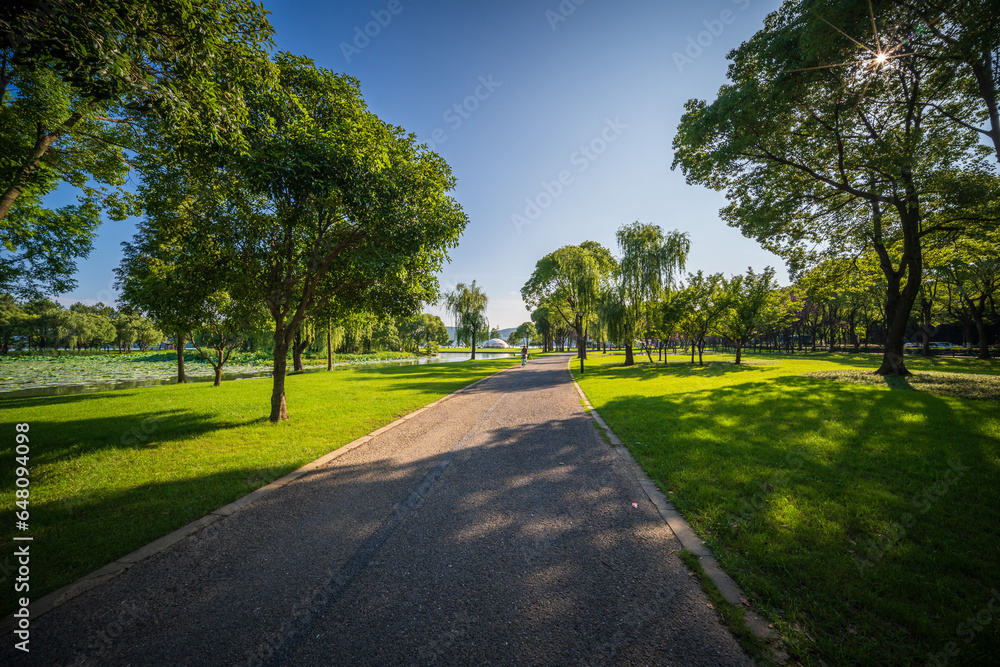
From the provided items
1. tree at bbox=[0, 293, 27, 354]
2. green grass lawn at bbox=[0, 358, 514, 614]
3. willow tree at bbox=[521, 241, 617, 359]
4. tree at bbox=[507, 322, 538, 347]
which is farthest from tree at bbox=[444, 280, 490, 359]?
tree at bbox=[0, 293, 27, 354]

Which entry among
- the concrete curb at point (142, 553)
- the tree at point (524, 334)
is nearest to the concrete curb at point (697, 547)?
the concrete curb at point (142, 553)

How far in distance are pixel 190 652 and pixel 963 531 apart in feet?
24.4

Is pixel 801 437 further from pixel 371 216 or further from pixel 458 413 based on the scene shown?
pixel 371 216

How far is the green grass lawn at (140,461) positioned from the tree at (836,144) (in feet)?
54.6

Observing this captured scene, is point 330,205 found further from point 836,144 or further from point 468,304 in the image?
point 468,304

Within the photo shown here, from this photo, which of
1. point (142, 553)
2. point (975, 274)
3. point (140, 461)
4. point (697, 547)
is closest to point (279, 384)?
point (140, 461)

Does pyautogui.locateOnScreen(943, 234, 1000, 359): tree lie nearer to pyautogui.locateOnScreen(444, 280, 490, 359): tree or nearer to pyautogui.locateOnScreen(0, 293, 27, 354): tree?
pyautogui.locateOnScreen(444, 280, 490, 359): tree

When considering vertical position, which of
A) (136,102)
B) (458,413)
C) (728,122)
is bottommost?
(458,413)

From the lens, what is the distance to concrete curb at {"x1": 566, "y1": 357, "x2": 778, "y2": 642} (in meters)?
2.40

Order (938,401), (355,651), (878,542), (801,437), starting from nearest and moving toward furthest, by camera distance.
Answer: (355,651) → (878,542) → (801,437) → (938,401)

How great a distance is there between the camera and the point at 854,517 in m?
3.76

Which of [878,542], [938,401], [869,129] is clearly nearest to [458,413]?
[878,542]

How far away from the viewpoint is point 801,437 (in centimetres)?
670

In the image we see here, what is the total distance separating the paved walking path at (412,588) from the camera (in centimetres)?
223
